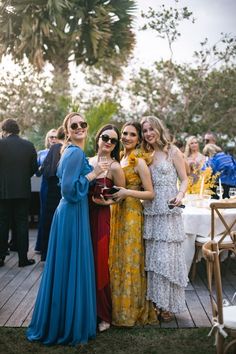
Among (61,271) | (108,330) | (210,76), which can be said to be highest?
(210,76)

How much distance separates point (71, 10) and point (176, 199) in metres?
12.5

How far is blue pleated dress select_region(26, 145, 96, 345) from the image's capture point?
3553 millimetres

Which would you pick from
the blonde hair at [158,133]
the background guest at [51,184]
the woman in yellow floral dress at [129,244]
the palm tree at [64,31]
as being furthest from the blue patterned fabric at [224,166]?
the palm tree at [64,31]

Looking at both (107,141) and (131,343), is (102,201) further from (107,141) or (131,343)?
(131,343)

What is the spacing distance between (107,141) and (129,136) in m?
0.33

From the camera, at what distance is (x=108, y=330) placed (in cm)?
389

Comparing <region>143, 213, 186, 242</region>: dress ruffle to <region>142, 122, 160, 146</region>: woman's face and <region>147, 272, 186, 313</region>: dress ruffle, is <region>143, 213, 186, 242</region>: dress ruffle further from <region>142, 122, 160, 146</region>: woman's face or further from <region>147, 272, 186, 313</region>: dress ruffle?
<region>142, 122, 160, 146</region>: woman's face

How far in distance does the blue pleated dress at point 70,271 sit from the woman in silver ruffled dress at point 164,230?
1.96 feet

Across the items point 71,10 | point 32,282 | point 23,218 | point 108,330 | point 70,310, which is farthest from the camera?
point 71,10

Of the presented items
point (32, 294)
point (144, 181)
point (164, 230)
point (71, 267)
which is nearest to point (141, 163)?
point (144, 181)

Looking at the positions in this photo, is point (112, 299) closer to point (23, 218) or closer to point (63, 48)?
point (23, 218)

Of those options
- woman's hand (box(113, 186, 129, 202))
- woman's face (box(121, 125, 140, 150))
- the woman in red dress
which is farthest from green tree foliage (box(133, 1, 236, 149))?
woman's hand (box(113, 186, 129, 202))

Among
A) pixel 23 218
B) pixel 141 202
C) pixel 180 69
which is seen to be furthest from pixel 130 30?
pixel 141 202

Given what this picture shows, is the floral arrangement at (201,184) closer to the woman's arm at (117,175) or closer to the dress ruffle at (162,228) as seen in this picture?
the dress ruffle at (162,228)
